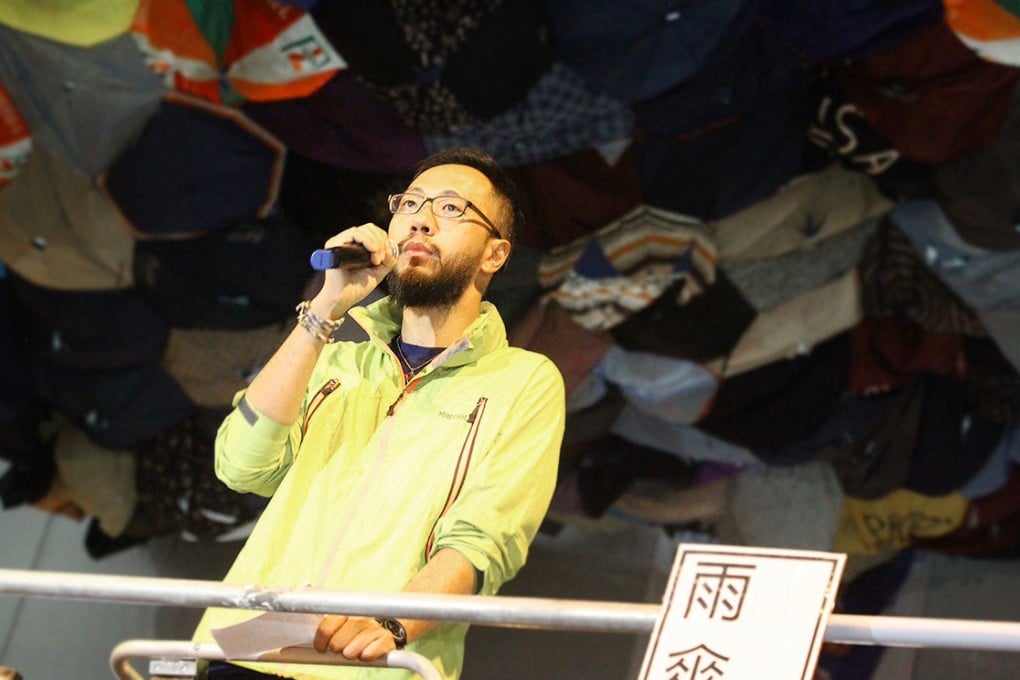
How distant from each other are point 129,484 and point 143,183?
1.06 metres

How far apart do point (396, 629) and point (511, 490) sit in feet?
0.75

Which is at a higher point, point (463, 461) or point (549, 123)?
point (463, 461)

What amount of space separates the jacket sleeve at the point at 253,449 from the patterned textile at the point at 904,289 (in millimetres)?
2335

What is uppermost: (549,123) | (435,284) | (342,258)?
(342,258)

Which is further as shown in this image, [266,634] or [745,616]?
[266,634]

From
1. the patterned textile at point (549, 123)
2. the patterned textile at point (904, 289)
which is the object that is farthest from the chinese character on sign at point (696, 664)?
the patterned textile at point (904, 289)

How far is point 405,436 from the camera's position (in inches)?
64.7

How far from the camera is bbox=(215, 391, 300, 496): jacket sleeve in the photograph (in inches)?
62.4

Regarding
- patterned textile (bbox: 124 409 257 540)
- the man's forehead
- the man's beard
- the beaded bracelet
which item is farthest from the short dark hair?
patterned textile (bbox: 124 409 257 540)

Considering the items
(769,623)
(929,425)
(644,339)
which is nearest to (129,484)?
(644,339)

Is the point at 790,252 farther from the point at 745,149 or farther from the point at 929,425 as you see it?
the point at 929,425

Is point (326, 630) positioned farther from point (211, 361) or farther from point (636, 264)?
point (211, 361)

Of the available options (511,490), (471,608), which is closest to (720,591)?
(471,608)

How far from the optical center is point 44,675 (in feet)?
14.1
